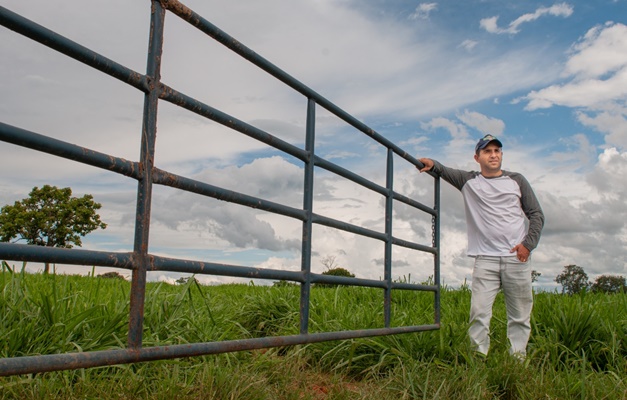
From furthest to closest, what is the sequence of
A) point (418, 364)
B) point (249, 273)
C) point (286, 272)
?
point (418, 364) → point (286, 272) → point (249, 273)

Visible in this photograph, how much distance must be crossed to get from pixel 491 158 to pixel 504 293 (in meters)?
1.14

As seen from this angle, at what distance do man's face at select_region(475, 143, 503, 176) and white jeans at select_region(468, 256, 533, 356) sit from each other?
2.54 ft

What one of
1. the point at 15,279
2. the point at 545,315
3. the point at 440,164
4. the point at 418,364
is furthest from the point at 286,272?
the point at 545,315

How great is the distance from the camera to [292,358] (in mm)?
4371

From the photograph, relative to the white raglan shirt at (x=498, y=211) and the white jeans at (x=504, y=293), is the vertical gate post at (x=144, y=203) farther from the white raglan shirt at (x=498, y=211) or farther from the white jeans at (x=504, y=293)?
the white raglan shirt at (x=498, y=211)

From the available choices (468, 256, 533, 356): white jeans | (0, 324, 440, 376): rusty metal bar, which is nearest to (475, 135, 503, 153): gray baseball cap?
(468, 256, 533, 356): white jeans

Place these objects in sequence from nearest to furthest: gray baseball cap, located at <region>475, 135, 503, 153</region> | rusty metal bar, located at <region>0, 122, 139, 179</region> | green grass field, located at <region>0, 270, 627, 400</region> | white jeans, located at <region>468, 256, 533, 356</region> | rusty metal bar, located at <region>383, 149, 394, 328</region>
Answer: rusty metal bar, located at <region>0, 122, 139, 179</region> → green grass field, located at <region>0, 270, 627, 400</region> → rusty metal bar, located at <region>383, 149, 394, 328</region> → white jeans, located at <region>468, 256, 533, 356</region> → gray baseball cap, located at <region>475, 135, 503, 153</region>

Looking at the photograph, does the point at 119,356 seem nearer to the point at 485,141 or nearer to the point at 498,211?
the point at 498,211

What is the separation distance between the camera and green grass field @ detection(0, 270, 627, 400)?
325 centimetres

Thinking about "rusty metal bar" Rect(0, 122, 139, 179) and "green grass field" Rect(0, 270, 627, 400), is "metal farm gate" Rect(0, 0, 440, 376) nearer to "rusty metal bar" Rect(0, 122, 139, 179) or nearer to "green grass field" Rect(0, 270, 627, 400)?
"rusty metal bar" Rect(0, 122, 139, 179)

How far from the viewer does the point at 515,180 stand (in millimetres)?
5363

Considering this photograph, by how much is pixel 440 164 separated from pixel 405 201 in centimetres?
86

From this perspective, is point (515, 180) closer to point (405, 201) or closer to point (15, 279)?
point (405, 201)

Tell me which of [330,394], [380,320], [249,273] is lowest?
[330,394]
